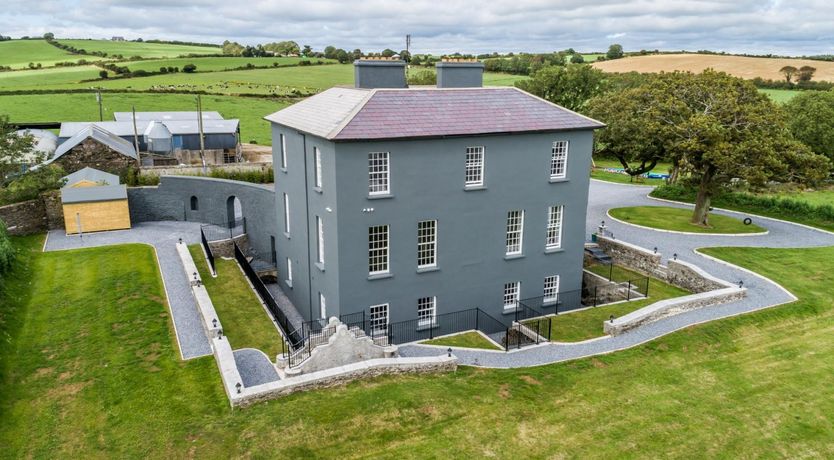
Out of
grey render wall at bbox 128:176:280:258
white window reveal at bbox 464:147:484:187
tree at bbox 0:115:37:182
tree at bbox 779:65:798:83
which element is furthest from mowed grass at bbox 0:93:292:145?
tree at bbox 779:65:798:83

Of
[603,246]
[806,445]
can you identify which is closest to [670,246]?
[603,246]

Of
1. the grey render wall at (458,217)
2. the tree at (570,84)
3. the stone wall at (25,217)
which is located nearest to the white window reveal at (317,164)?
the grey render wall at (458,217)

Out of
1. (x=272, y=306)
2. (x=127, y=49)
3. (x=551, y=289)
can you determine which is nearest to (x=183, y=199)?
(x=272, y=306)

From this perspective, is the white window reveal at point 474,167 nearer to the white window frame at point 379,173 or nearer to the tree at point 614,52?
the white window frame at point 379,173

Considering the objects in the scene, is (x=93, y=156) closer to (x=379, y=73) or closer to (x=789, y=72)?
(x=379, y=73)

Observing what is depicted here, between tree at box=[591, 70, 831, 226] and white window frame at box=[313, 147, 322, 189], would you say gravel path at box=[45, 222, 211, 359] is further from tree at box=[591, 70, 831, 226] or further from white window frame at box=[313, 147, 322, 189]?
tree at box=[591, 70, 831, 226]

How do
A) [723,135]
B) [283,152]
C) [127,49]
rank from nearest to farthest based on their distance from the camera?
[283,152] < [723,135] < [127,49]
